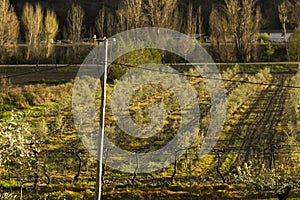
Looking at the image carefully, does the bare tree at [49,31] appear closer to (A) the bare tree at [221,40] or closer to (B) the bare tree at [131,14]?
(B) the bare tree at [131,14]

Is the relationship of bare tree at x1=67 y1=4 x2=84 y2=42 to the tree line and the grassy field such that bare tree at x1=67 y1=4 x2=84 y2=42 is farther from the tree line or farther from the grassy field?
the grassy field

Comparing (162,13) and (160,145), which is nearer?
(160,145)

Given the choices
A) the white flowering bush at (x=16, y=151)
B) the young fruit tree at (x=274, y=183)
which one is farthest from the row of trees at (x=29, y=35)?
the young fruit tree at (x=274, y=183)

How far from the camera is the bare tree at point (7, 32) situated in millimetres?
27703

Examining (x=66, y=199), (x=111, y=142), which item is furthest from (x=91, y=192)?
(x=111, y=142)

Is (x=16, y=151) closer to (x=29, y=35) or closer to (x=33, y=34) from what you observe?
(x=33, y=34)

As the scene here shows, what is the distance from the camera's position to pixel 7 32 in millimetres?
28062

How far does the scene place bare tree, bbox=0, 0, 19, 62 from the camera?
90.9ft

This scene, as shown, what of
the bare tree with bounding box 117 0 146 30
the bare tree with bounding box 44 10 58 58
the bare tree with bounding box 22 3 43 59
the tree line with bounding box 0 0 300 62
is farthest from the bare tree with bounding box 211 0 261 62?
the bare tree with bounding box 22 3 43 59

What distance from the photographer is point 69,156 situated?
39.7 ft

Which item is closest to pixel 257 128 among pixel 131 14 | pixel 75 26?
pixel 131 14

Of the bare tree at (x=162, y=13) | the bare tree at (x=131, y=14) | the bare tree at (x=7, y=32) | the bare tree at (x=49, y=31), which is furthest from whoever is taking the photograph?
the bare tree at (x=49, y=31)

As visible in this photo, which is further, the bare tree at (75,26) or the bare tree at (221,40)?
the bare tree at (75,26)

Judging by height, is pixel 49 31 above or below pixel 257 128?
above
